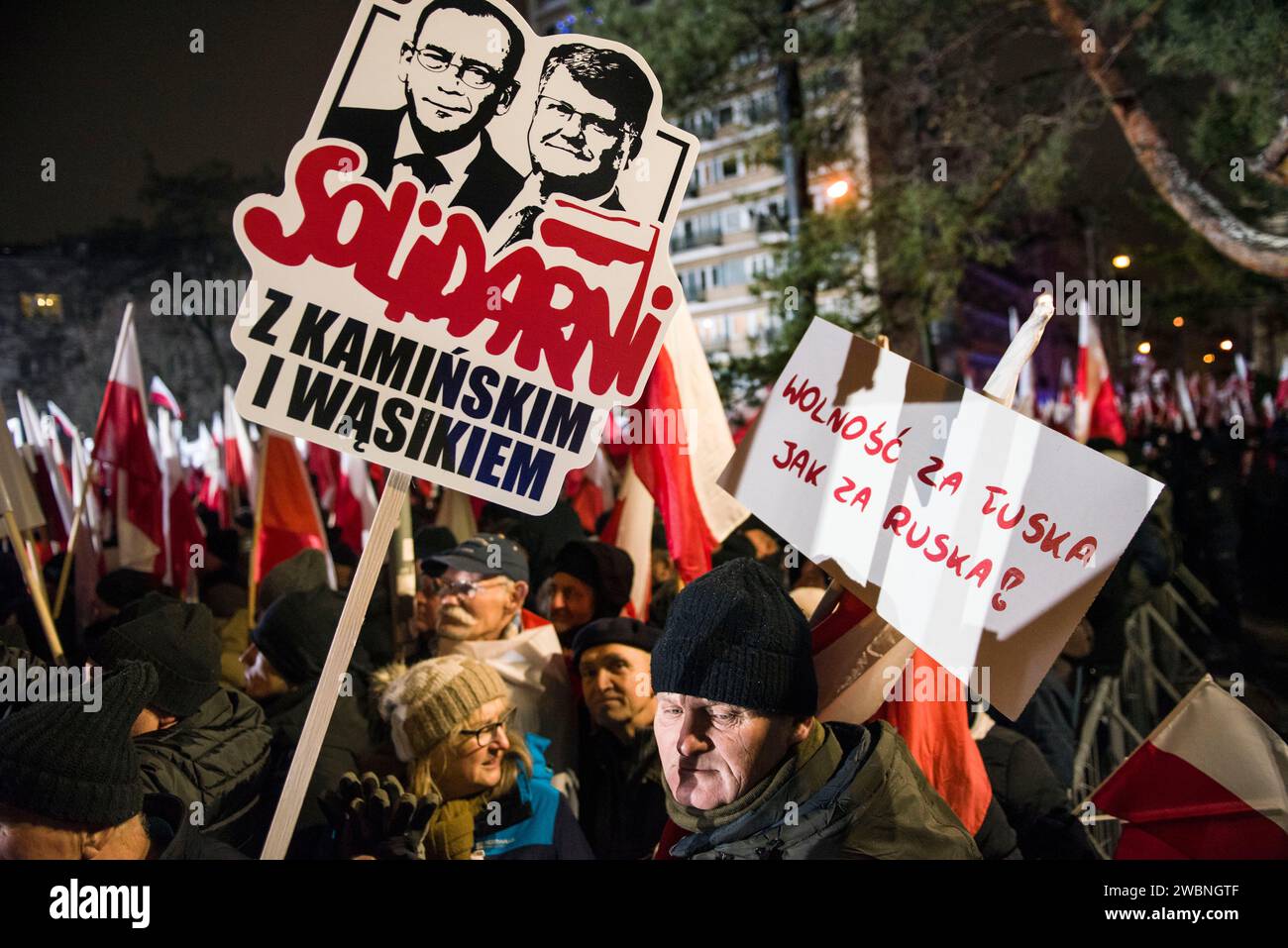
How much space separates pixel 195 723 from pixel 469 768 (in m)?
0.75

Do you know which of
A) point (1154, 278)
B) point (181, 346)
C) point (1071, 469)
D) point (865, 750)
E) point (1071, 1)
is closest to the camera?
point (865, 750)

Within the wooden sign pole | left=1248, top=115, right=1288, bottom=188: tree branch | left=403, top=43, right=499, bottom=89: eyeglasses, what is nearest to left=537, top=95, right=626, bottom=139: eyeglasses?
left=403, top=43, right=499, bottom=89: eyeglasses

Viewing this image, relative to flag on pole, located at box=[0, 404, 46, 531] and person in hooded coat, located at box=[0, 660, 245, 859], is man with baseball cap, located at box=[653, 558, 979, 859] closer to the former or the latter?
person in hooded coat, located at box=[0, 660, 245, 859]

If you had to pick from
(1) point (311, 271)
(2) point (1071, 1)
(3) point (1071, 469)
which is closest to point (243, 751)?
(1) point (311, 271)

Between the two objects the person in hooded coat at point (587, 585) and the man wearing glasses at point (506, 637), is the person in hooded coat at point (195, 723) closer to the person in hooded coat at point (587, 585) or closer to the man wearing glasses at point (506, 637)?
the man wearing glasses at point (506, 637)

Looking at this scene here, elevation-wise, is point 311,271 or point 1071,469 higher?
point 311,271

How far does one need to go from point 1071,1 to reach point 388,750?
29.3 ft

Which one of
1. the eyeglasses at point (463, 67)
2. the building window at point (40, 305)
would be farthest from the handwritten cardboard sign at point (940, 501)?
the building window at point (40, 305)

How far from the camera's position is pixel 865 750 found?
2047 millimetres

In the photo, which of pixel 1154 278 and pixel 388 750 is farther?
pixel 1154 278

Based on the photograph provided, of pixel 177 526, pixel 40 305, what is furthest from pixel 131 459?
pixel 40 305

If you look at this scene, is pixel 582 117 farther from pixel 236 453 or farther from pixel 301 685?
pixel 236 453
